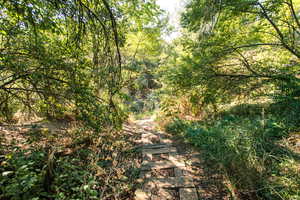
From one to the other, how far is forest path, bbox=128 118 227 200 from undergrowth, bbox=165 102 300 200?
0.25 meters

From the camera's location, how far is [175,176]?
6.31 ft

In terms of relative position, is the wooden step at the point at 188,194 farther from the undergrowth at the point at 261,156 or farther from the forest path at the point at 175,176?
the undergrowth at the point at 261,156

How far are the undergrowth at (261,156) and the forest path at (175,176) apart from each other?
10.0 inches

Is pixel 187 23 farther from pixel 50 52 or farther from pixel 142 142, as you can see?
pixel 142 142

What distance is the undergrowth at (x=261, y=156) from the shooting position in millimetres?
1364

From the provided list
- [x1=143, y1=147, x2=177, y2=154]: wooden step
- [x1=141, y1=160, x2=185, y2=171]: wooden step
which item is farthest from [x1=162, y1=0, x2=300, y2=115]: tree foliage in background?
[x1=141, y1=160, x2=185, y2=171]: wooden step

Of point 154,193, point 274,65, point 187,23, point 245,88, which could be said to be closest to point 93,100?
point 154,193

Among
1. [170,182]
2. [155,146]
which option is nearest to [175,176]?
[170,182]

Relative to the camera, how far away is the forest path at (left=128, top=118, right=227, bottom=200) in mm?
1572

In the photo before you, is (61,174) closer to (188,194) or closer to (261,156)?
(188,194)

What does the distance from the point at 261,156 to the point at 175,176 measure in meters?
1.43

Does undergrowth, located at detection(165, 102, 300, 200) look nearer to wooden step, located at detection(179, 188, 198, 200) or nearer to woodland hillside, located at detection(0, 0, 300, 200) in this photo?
woodland hillside, located at detection(0, 0, 300, 200)

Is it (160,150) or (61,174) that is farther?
(160,150)

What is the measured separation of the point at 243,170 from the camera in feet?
5.15
